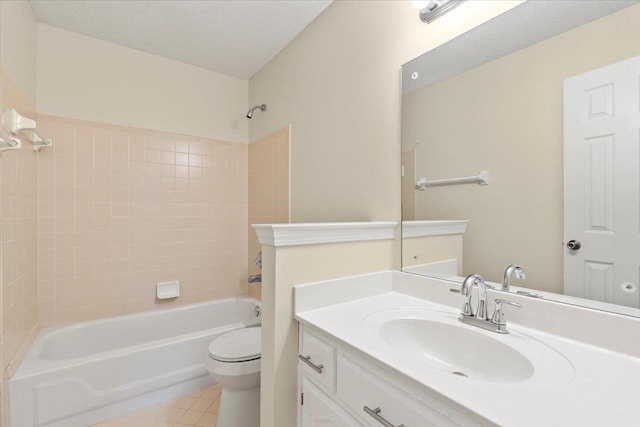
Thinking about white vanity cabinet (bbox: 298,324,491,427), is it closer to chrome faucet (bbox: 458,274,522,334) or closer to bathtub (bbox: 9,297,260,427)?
chrome faucet (bbox: 458,274,522,334)

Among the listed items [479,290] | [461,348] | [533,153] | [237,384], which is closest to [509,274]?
[479,290]

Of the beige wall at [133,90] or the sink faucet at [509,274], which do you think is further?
the beige wall at [133,90]

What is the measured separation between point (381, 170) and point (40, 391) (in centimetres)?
207

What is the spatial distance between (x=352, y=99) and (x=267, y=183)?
1.14 metres

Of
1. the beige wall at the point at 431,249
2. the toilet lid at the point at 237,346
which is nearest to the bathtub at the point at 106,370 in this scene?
the toilet lid at the point at 237,346

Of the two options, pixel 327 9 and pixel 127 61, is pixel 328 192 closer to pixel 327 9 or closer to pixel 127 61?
pixel 327 9

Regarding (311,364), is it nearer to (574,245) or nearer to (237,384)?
(237,384)

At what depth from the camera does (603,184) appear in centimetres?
82

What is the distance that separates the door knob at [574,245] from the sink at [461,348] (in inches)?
12.0

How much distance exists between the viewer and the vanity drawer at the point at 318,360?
0.92m

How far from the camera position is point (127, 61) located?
2242mm

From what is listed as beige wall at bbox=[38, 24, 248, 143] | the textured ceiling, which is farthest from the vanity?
beige wall at bbox=[38, 24, 248, 143]

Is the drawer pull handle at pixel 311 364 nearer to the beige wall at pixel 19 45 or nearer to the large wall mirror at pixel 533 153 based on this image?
the large wall mirror at pixel 533 153

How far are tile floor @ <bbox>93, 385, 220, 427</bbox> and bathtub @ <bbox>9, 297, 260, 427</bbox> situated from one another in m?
0.05
